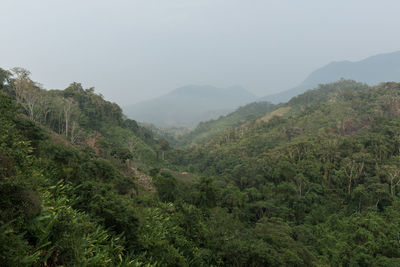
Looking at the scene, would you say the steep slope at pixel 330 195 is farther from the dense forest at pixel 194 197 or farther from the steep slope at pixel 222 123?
the steep slope at pixel 222 123

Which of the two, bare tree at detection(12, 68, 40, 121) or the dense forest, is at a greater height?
bare tree at detection(12, 68, 40, 121)

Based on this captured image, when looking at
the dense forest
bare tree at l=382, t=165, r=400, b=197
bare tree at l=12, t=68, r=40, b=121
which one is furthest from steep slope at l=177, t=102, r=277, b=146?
bare tree at l=382, t=165, r=400, b=197

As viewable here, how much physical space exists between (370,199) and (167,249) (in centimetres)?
2328

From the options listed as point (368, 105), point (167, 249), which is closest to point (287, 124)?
point (368, 105)

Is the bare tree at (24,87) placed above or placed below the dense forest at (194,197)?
above

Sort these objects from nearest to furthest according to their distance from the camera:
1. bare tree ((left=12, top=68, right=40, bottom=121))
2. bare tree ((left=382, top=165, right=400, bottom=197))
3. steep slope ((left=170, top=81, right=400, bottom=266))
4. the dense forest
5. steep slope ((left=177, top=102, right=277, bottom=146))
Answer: the dense forest, steep slope ((left=170, top=81, right=400, bottom=266)), bare tree ((left=382, top=165, right=400, bottom=197)), bare tree ((left=12, top=68, right=40, bottom=121)), steep slope ((left=177, top=102, right=277, bottom=146))

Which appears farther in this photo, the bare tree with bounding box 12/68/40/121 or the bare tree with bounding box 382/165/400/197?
the bare tree with bounding box 12/68/40/121

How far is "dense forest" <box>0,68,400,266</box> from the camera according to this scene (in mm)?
4402

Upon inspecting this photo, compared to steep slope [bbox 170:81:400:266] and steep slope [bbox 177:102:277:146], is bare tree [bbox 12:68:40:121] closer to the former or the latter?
steep slope [bbox 170:81:400:266]

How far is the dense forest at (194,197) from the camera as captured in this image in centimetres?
440

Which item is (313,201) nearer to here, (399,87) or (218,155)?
(218,155)

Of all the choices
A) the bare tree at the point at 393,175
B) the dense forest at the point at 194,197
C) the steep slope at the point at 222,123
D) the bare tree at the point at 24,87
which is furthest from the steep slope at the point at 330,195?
the steep slope at the point at 222,123

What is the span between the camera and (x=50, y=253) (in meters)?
3.72

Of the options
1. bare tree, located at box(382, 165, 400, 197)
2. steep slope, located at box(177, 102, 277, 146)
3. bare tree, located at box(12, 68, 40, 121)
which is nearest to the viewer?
bare tree, located at box(382, 165, 400, 197)
